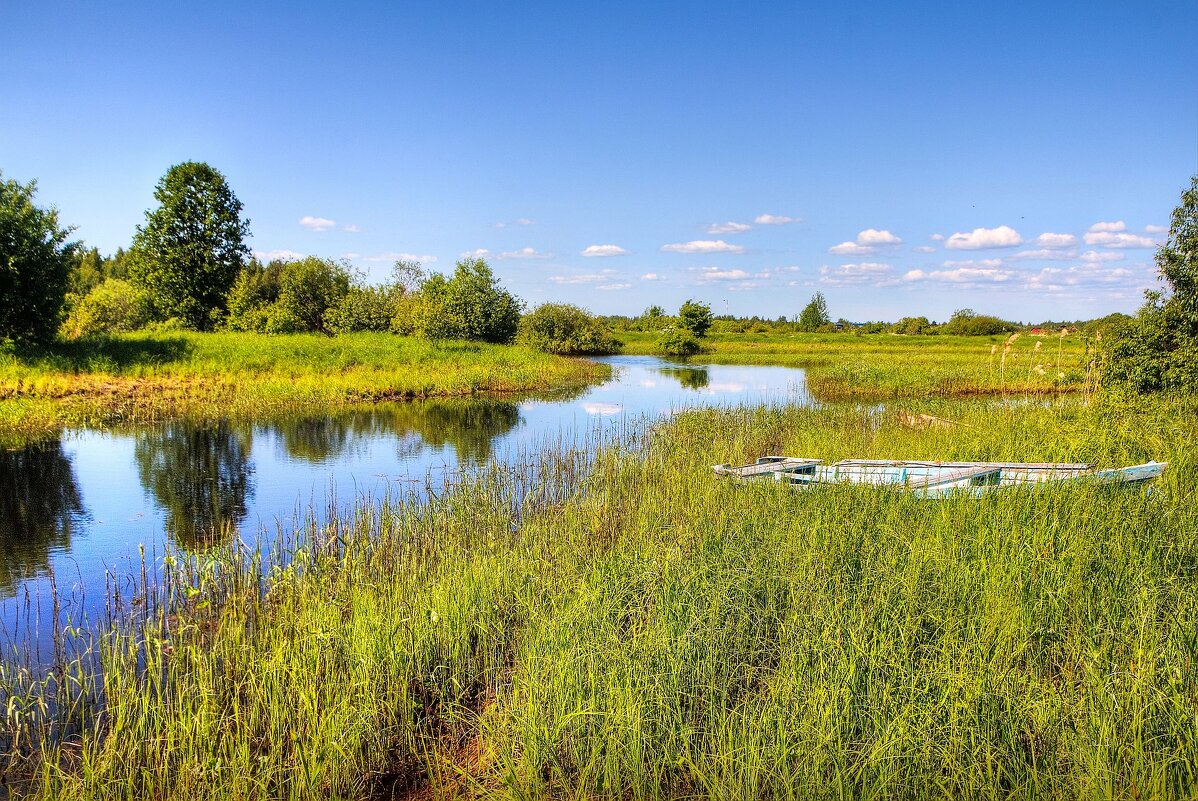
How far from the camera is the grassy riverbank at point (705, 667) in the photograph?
128 inches

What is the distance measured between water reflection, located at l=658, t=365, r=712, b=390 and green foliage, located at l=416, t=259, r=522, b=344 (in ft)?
33.4

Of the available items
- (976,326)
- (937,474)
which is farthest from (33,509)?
(976,326)

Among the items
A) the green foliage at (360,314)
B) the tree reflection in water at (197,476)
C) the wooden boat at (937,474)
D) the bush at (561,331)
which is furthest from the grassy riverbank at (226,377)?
the bush at (561,331)

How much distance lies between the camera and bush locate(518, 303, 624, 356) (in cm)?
5225

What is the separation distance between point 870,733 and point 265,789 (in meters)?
3.11

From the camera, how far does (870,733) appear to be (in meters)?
3.32

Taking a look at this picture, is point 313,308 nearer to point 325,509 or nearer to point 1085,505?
point 325,509

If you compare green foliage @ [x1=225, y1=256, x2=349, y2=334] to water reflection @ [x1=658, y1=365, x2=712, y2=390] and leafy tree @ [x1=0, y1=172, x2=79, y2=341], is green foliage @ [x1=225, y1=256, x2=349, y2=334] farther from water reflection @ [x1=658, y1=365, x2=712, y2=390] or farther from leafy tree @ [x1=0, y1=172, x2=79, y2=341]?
water reflection @ [x1=658, y1=365, x2=712, y2=390]

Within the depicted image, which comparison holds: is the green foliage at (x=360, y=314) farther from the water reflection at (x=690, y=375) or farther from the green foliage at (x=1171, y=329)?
the green foliage at (x=1171, y=329)

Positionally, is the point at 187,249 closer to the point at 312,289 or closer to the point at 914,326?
the point at 312,289

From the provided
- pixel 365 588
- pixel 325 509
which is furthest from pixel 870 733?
pixel 325 509

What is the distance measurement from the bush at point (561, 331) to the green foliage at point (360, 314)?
12353 mm

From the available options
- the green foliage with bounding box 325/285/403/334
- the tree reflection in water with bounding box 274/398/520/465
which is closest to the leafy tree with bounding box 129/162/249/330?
the green foliage with bounding box 325/285/403/334

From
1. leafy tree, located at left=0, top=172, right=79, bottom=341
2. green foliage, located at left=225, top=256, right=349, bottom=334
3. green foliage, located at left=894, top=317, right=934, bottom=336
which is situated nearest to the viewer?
leafy tree, located at left=0, top=172, right=79, bottom=341
